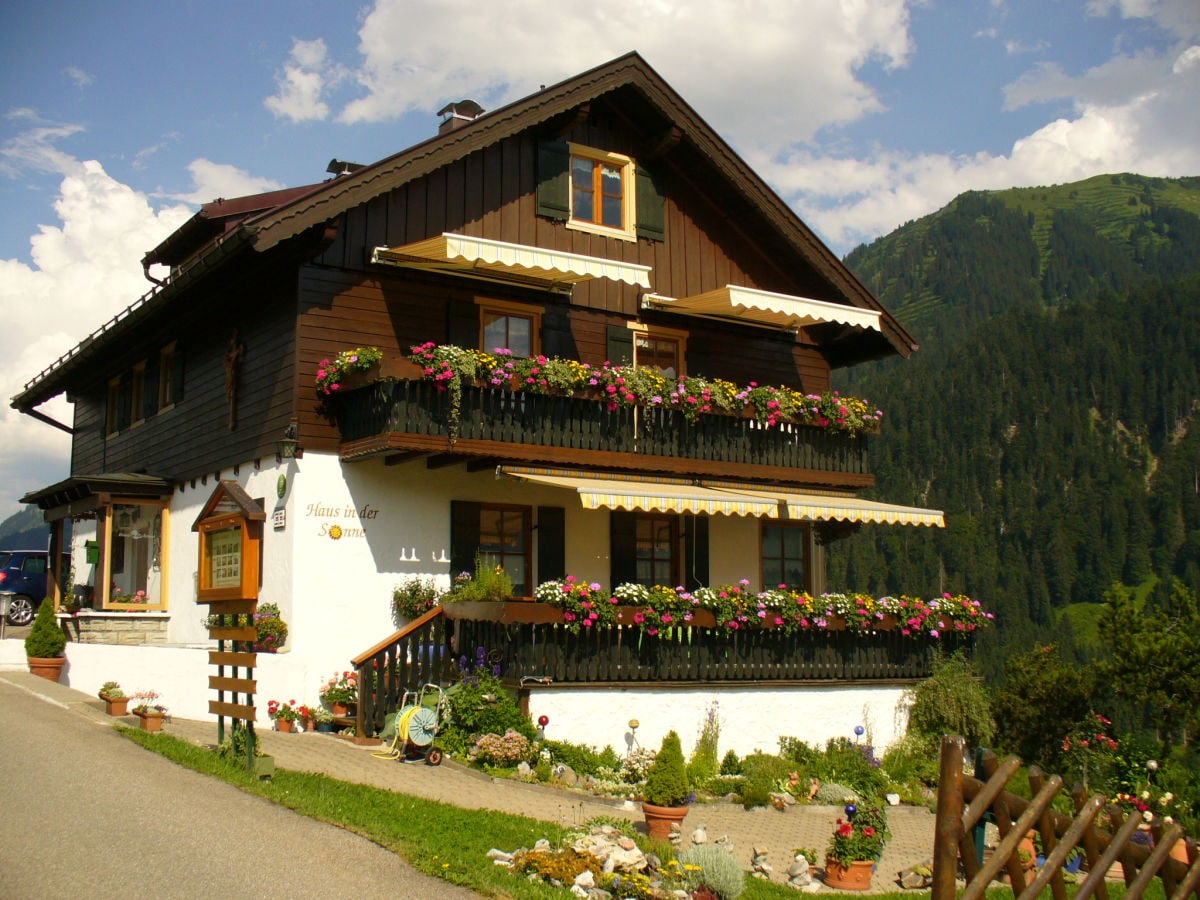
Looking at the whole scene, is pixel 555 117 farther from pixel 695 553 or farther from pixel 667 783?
pixel 667 783

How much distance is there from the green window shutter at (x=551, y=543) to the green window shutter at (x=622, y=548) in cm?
85

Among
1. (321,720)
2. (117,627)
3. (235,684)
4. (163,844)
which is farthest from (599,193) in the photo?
(163,844)

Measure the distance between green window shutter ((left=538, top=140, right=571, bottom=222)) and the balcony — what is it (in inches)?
139

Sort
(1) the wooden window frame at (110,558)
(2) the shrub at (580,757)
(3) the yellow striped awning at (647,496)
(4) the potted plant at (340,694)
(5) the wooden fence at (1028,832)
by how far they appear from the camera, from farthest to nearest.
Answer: (1) the wooden window frame at (110,558) → (3) the yellow striped awning at (647,496) → (4) the potted plant at (340,694) → (2) the shrub at (580,757) → (5) the wooden fence at (1028,832)

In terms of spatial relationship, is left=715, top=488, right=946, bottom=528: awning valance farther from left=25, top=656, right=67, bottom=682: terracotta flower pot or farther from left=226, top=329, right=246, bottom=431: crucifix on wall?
left=25, top=656, right=67, bottom=682: terracotta flower pot

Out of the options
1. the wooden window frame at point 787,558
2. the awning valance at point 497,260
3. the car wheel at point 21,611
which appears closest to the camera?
the awning valance at point 497,260

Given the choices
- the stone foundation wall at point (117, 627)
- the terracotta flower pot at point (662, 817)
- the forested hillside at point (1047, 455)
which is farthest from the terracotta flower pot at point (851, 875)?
the forested hillside at point (1047, 455)

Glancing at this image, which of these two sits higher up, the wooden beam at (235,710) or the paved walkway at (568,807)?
Answer: the wooden beam at (235,710)

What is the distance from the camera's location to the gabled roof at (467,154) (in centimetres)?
1675

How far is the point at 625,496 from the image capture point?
16.6 m

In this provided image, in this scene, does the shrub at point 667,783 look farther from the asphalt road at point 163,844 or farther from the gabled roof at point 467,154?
the gabled roof at point 467,154

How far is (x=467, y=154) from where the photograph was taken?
1867cm

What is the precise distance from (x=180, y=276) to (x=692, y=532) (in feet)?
28.3

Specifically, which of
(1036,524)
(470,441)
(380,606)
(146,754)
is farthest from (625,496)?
(1036,524)
